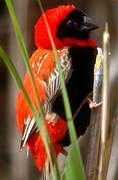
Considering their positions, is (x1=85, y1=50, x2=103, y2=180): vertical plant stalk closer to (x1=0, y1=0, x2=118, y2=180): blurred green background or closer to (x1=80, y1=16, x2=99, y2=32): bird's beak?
(x1=80, y1=16, x2=99, y2=32): bird's beak

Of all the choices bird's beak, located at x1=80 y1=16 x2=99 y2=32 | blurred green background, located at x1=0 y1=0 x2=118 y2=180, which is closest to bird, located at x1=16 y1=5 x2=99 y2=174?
bird's beak, located at x1=80 y1=16 x2=99 y2=32

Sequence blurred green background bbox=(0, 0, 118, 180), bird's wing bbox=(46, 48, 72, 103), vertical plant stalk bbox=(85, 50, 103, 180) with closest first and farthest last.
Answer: vertical plant stalk bbox=(85, 50, 103, 180) → bird's wing bbox=(46, 48, 72, 103) → blurred green background bbox=(0, 0, 118, 180)

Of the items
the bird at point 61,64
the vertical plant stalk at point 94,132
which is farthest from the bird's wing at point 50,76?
the vertical plant stalk at point 94,132

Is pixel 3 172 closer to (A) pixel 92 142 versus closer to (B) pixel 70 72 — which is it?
(B) pixel 70 72

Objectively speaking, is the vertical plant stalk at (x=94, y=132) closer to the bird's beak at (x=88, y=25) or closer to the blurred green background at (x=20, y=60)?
the bird's beak at (x=88, y=25)

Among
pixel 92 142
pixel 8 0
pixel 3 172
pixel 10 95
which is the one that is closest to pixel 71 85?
pixel 92 142
